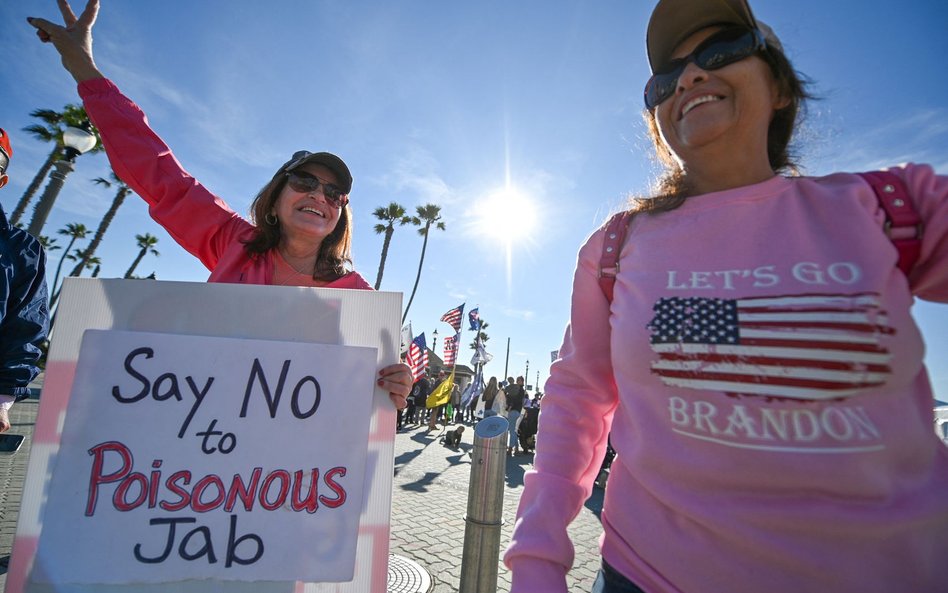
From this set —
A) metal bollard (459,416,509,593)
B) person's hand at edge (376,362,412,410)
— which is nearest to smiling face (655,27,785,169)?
person's hand at edge (376,362,412,410)

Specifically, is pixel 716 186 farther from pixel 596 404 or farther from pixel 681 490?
pixel 681 490

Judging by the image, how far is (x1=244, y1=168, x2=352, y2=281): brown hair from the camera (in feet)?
5.98

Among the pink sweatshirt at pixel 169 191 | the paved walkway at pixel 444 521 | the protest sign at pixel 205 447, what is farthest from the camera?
the paved walkway at pixel 444 521

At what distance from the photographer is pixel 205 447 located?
123 centimetres

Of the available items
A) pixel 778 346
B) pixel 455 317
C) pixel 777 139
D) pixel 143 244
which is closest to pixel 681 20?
pixel 777 139

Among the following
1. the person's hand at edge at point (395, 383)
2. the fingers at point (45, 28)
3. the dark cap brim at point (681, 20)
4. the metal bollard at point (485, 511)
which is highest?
the fingers at point (45, 28)

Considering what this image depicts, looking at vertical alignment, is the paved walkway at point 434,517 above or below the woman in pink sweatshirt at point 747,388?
below

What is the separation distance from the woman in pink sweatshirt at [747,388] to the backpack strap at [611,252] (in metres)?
0.01

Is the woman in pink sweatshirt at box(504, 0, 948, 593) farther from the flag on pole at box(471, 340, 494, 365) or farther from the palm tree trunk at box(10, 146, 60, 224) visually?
the palm tree trunk at box(10, 146, 60, 224)

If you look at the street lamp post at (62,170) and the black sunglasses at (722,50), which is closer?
the black sunglasses at (722,50)

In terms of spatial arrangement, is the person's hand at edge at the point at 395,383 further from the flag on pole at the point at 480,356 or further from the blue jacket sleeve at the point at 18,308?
the flag on pole at the point at 480,356

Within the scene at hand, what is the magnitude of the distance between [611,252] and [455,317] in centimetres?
1654

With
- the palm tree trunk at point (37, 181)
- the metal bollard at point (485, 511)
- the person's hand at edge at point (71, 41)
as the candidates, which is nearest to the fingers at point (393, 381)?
the metal bollard at point (485, 511)

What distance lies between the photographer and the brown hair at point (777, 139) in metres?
1.22
